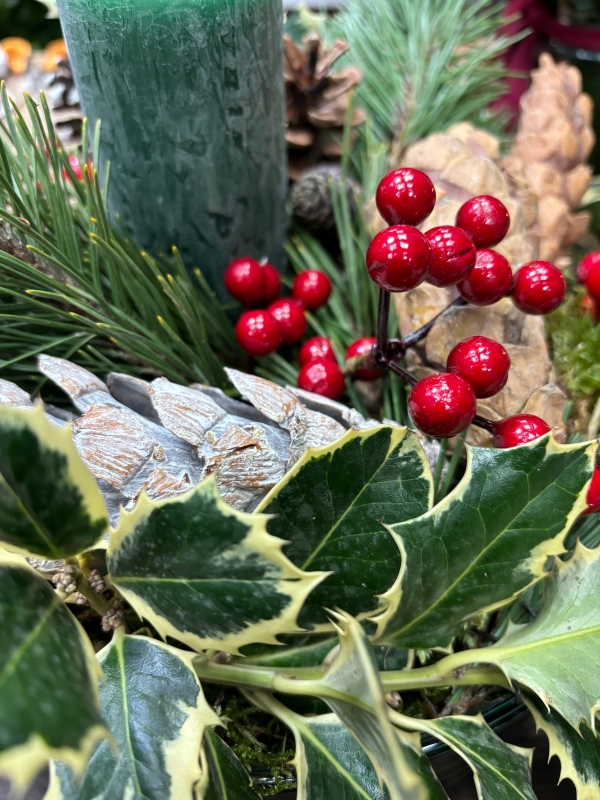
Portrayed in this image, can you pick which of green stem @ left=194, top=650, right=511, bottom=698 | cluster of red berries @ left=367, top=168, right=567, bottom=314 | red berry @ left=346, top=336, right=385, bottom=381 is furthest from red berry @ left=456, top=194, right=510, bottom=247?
green stem @ left=194, top=650, right=511, bottom=698

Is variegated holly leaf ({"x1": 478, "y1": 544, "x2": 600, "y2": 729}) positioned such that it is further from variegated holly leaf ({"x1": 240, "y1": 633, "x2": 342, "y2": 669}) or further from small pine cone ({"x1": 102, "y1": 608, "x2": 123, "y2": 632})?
small pine cone ({"x1": 102, "y1": 608, "x2": 123, "y2": 632})

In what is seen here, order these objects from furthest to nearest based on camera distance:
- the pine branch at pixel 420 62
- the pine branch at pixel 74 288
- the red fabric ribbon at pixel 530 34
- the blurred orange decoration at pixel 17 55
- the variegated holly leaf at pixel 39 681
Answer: the red fabric ribbon at pixel 530 34, the blurred orange decoration at pixel 17 55, the pine branch at pixel 420 62, the pine branch at pixel 74 288, the variegated holly leaf at pixel 39 681

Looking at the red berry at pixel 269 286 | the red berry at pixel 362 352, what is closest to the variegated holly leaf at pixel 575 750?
the red berry at pixel 362 352

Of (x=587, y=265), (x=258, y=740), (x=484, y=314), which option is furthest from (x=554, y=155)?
(x=258, y=740)

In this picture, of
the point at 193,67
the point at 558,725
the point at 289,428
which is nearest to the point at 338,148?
the point at 193,67

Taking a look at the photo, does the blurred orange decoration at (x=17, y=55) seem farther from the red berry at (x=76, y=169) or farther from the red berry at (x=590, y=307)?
the red berry at (x=590, y=307)

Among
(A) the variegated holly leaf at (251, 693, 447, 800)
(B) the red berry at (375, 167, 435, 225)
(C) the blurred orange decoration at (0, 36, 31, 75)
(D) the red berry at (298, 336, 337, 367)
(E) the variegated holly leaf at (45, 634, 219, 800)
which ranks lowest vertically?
(A) the variegated holly leaf at (251, 693, 447, 800)
